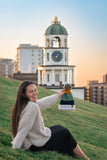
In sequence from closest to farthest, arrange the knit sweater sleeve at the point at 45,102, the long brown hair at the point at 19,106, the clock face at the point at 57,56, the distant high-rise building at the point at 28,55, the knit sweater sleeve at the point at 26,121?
the knit sweater sleeve at the point at 26,121
the long brown hair at the point at 19,106
the knit sweater sleeve at the point at 45,102
the clock face at the point at 57,56
the distant high-rise building at the point at 28,55

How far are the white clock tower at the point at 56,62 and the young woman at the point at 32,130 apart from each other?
61.3 meters

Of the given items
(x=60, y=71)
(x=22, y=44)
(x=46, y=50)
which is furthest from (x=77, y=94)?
(x=22, y=44)

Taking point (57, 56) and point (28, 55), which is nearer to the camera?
point (57, 56)

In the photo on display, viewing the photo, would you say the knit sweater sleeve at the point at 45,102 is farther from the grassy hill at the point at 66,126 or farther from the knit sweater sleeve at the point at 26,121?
the grassy hill at the point at 66,126

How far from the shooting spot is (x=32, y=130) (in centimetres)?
771

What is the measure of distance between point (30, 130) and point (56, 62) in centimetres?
6319

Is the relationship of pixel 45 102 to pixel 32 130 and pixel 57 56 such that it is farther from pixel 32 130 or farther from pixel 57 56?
pixel 57 56

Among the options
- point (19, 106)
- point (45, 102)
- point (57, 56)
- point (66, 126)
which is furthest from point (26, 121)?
point (57, 56)

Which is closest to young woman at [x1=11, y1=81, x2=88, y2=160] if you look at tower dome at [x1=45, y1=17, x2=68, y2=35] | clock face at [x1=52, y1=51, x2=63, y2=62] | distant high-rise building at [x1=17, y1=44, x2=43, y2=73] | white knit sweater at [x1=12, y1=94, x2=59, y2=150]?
white knit sweater at [x1=12, y1=94, x2=59, y2=150]

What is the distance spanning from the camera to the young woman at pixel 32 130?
24.8ft

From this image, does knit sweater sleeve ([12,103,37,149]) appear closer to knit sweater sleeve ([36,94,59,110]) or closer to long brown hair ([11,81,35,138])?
long brown hair ([11,81,35,138])

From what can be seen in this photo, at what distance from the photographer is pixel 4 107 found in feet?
54.0

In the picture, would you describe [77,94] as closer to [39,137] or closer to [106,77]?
[39,137]

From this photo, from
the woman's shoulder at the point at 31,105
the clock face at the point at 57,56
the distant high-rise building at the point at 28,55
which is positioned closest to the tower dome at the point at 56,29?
the clock face at the point at 57,56
